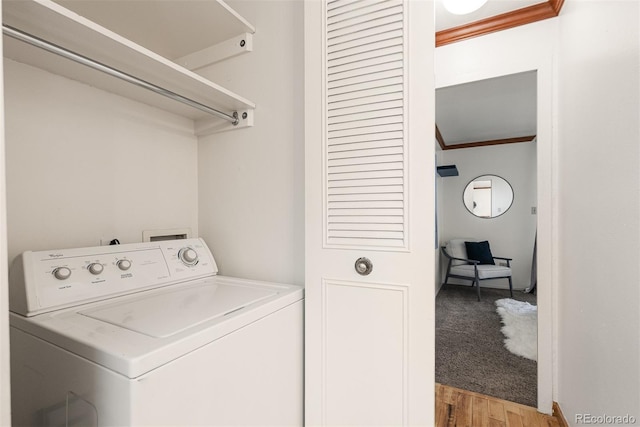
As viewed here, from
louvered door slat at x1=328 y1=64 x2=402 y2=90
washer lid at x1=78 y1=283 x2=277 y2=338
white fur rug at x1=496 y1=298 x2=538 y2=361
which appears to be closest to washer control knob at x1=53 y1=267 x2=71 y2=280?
washer lid at x1=78 y1=283 x2=277 y2=338

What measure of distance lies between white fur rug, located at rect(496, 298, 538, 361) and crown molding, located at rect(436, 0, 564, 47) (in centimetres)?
221

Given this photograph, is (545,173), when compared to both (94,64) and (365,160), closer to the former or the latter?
(365,160)

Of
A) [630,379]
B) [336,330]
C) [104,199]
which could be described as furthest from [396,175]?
[104,199]

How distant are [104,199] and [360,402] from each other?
133cm

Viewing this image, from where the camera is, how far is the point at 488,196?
4.83 m

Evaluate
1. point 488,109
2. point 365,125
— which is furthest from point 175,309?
point 488,109

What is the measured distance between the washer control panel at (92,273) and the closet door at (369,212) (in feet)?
1.93

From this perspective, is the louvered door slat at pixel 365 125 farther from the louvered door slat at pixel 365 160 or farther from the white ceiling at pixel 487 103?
the white ceiling at pixel 487 103

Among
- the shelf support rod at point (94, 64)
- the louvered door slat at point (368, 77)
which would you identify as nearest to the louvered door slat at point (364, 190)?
the louvered door slat at point (368, 77)

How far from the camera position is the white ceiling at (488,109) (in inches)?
105

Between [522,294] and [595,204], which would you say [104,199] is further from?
[522,294]

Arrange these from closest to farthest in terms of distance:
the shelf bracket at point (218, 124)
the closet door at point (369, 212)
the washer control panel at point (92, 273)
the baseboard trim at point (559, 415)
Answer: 1. the washer control panel at point (92, 273)
2. the closet door at point (369, 212)
3. the shelf bracket at point (218, 124)
4. the baseboard trim at point (559, 415)

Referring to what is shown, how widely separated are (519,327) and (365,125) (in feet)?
10.1

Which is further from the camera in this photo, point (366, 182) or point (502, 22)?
point (502, 22)
